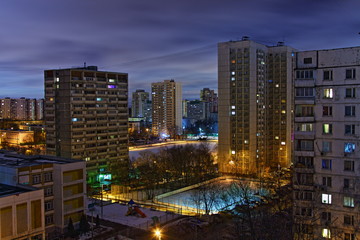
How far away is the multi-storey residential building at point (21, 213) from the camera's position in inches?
575

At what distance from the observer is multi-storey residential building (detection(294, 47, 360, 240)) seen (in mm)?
11664

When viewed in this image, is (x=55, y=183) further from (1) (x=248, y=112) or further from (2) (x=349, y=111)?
(1) (x=248, y=112)

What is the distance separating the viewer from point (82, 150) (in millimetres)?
33656

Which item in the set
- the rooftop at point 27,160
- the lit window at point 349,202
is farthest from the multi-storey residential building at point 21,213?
the lit window at point 349,202

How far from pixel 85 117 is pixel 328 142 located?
26.6 metres

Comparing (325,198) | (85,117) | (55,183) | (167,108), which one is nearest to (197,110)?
(167,108)

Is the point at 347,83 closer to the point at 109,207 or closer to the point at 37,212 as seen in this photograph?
the point at 37,212

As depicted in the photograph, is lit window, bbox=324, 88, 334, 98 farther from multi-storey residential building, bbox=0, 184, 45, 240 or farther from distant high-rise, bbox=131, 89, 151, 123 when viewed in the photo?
distant high-rise, bbox=131, 89, 151, 123

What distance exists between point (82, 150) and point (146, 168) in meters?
6.60

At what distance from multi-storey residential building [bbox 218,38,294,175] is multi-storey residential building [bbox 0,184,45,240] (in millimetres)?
24965

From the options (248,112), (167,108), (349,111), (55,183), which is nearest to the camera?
(349,111)

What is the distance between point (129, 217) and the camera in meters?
21.2

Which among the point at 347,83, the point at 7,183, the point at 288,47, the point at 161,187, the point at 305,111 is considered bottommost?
the point at 161,187

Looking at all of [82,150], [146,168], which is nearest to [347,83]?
[146,168]
